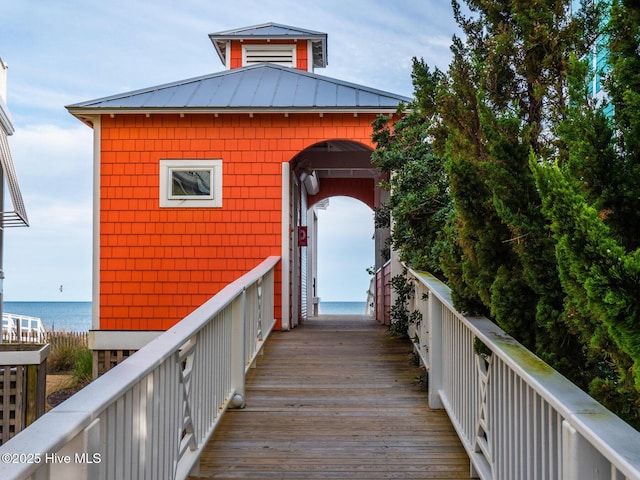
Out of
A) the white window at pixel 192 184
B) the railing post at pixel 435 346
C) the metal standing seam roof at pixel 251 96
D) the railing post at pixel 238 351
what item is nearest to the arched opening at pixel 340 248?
the metal standing seam roof at pixel 251 96

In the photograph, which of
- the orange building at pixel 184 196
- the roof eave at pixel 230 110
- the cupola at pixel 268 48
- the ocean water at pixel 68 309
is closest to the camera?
the roof eave at pixel 230 110

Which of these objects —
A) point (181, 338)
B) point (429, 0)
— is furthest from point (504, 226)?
point (429, 0)

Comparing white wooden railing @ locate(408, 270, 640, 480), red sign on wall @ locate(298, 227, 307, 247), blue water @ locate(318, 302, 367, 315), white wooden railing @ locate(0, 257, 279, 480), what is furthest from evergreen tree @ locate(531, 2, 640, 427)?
blue water @ locate(318, 302, 367, 315)

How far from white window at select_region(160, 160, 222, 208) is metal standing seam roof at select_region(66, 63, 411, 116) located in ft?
2.37

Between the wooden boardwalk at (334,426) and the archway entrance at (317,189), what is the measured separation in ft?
7.73

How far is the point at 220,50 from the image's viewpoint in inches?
456

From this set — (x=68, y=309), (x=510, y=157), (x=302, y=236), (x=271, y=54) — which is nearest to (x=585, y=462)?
(x=510, y=157)

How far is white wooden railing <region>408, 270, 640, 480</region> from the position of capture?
5.27ft

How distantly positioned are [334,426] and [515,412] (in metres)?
1.90

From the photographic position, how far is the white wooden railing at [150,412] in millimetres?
1460

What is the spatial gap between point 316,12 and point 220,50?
5426 mm

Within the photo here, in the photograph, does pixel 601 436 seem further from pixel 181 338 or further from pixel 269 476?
pixel 269 476

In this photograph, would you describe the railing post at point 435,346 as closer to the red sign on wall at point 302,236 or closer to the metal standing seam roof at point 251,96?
the metal standing seam roof at point 251,96

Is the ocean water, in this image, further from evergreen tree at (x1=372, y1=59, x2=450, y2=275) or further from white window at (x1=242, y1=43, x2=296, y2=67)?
evergreen tree at (x1=372, y1=59, x2=450, y2=275)
